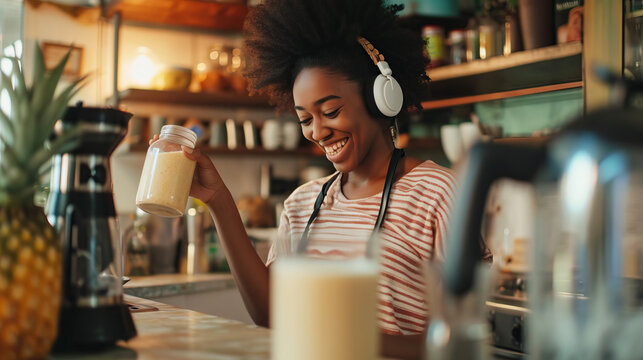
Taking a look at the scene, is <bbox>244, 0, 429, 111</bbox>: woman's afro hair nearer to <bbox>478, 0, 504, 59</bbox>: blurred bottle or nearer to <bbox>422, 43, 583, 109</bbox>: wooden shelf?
<bbox>422, 43, 583, 109</bbox>: wooden shelf

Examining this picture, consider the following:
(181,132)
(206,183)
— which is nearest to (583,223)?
(181,132)

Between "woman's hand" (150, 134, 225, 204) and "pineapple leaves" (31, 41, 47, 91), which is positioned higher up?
"pineapple leaves" (31, 41, 47, 91)

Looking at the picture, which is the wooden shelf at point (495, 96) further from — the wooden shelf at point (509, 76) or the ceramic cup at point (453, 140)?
the ceramic cup at point (453, 140)

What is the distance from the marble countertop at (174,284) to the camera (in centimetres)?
237

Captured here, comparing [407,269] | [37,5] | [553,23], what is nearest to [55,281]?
[407,269]

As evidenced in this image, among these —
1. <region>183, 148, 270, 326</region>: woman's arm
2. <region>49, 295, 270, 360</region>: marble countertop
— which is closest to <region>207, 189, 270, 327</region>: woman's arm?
<region>183, 148, 270, 326</region>: woman's arm

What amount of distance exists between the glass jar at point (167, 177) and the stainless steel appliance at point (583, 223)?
712 mm

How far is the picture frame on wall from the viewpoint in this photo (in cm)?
327

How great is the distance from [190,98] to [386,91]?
213 centimetres

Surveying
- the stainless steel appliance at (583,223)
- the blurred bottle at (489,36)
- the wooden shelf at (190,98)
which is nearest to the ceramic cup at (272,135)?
the wooden shelf at (190,98)

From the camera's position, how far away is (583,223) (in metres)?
0.52

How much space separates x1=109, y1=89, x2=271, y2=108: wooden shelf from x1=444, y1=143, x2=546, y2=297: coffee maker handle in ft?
9.38

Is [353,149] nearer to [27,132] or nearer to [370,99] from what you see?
[370,99]

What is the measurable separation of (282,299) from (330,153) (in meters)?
0.87
